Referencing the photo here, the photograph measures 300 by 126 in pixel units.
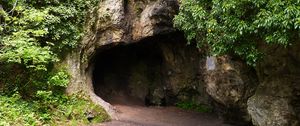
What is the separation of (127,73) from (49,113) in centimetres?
911

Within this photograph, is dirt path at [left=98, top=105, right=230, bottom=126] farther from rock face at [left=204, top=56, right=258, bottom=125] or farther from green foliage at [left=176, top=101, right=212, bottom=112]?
rock face at [left=204, top=56, right=258, bottom=125]

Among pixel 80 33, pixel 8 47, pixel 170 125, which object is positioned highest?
pixel 80 33

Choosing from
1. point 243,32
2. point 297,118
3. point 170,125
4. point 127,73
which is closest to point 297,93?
point 297,118

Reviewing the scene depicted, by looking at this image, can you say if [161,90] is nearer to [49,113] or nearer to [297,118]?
[49,113]

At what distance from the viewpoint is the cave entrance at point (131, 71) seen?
19.7 m

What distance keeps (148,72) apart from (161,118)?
18.4ft

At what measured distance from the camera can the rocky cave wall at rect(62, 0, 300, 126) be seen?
10125mm

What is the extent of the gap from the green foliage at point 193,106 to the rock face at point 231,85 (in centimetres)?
292

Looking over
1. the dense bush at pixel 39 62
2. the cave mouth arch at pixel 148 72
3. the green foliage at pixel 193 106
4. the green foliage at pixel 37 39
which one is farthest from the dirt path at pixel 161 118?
the green foliage at pixel 37 39

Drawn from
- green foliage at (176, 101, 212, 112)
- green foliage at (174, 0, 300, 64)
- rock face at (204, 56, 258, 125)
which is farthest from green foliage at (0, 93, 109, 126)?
green foliage at (176, 101, 212, 112)

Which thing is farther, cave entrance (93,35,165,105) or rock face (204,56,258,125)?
cave entrance (93,35,165,105)

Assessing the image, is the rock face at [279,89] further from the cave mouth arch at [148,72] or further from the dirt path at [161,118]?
the cave mouth arch at [148,72]

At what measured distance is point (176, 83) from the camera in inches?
742

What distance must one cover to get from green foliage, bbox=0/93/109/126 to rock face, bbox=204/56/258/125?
4.63m
